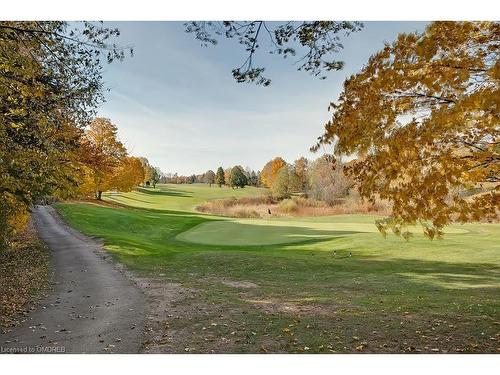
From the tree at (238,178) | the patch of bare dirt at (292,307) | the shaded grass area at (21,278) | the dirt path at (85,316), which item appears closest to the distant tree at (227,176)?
the tree at (238,178)

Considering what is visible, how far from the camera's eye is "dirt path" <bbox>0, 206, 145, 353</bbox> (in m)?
6.10

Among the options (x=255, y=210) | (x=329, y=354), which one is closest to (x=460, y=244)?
(x=329, y=354)

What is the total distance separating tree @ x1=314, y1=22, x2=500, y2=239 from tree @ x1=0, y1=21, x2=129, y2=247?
4829 mm

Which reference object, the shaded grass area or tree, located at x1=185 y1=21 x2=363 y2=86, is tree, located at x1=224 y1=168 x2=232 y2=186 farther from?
tree, located at x1=185 y1=21 x2=363 y2=86

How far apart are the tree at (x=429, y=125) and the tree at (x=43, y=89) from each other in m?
4.83

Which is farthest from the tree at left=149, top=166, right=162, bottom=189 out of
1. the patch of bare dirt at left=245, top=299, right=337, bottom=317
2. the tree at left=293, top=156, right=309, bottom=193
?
the patch of bare dirt at left=245, top=299, right=337, bottom=317

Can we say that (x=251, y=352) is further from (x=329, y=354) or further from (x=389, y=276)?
(x=389, y=276)

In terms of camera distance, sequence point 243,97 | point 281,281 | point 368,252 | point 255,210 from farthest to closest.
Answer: point 255,210, point 368,252, point 281,281, point 243,97

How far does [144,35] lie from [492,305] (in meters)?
9.59

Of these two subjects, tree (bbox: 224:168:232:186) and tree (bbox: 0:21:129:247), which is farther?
tree (bbox: 224:168:232:186)

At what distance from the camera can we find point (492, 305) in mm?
8352

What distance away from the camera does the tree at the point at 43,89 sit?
7.07 meters

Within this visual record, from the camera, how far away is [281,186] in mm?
51719

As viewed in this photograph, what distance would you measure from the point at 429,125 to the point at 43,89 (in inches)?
274
